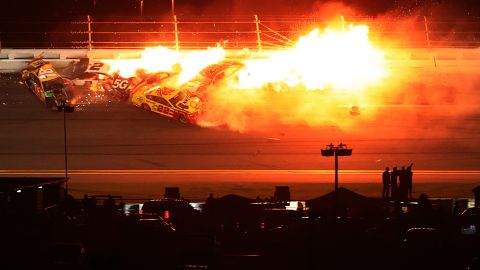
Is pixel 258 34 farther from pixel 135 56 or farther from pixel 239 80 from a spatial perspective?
pixel 135 56

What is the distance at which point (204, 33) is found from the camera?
23.2m

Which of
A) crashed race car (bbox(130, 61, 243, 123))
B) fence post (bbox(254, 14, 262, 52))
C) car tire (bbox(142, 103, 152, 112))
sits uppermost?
fence post (bbox(254, 14, 262, 52))

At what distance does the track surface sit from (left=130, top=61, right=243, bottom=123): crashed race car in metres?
0.33

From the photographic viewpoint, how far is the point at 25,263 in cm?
938

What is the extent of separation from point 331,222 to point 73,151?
29.9ft

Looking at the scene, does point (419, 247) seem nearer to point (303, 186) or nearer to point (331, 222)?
point (331, 222)

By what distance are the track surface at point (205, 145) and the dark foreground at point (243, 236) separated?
11.4 feet

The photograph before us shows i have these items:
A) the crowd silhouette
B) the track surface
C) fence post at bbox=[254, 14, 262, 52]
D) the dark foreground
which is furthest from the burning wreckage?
the dark foreground

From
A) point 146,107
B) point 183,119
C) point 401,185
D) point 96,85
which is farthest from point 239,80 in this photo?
point 401,185

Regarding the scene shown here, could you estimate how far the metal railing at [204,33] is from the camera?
74.5ft

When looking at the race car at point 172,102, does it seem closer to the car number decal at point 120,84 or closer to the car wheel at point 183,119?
the car wheel at point 183,119

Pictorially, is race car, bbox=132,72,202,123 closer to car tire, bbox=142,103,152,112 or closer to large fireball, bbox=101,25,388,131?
car tire, bbox=142,103,152,112

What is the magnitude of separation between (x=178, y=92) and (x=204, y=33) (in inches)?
148

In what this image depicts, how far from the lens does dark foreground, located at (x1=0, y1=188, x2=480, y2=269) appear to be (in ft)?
31.8
